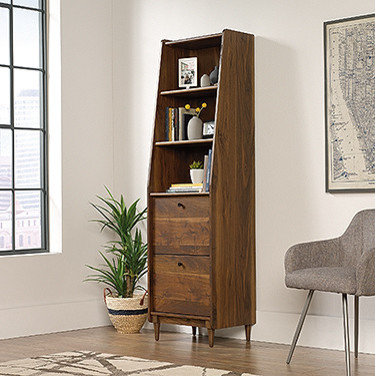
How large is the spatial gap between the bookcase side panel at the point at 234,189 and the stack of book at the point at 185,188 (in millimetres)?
210

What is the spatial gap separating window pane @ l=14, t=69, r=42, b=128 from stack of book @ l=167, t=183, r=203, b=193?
1186mm

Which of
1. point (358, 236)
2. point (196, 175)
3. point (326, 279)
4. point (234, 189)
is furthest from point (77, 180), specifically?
point (326, 279)

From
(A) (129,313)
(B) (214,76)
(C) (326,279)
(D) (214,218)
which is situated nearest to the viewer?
(C) (326,279)

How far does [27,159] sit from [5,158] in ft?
0.60

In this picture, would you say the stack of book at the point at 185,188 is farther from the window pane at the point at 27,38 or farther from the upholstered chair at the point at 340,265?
the window pane at the point at 27,38

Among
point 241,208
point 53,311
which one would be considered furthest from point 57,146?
point 241,208

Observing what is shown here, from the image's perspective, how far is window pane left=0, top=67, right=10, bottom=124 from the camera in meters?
5.84

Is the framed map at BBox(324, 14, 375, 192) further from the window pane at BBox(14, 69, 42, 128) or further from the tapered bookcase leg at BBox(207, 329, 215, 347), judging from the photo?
the window pane at BBox(14, 69, 42, 128)

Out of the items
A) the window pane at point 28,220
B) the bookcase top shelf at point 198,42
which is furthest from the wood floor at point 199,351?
the bookcase top shelf at point 198,42

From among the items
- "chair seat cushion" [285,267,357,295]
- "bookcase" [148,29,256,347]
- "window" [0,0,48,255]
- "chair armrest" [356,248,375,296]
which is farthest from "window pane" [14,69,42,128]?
"chair armrest" [356,248,375,296]

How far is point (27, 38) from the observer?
6000 mm

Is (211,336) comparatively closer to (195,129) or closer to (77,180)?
(195,129)

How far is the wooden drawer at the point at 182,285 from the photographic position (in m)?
5.13

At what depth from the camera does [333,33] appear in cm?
507
